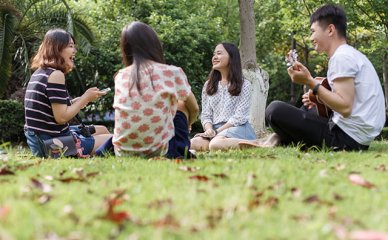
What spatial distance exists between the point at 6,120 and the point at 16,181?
457 inches

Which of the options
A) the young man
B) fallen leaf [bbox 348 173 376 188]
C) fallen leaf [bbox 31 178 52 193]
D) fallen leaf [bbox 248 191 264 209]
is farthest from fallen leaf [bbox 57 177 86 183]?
the young man

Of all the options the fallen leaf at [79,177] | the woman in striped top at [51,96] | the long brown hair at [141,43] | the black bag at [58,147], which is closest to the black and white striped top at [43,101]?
the woman in striped top at [51,96]

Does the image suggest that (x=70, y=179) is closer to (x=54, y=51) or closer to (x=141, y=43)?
(x=141, y=43)

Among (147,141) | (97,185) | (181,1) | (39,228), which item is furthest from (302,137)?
(181,1)

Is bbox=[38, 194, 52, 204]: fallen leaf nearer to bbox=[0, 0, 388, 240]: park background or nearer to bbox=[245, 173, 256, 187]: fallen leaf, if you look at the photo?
bbox=[0, 0, 388, 240]: park background

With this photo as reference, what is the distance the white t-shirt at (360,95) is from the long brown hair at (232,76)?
6.21ft

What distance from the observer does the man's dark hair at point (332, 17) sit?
5398 mm

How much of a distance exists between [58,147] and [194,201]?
3.29 m

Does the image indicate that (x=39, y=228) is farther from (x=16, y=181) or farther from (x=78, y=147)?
(x=78, y=147)

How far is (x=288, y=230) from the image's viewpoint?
1.94 m

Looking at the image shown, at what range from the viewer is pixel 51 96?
17.1 feet

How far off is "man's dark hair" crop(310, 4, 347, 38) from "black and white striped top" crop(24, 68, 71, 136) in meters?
2.83

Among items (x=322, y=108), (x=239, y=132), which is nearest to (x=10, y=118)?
(x=239, y=132)

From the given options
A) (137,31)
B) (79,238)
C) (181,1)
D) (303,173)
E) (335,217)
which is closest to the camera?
(79,238)
